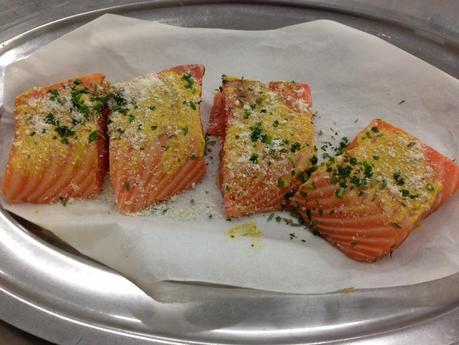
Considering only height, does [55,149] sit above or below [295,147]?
above

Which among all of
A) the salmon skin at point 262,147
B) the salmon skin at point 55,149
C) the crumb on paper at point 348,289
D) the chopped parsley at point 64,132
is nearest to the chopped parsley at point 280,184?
the salmon skin at point 262,147

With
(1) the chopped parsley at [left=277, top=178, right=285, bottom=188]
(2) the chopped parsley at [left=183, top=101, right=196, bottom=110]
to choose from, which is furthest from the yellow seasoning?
(2) the chopped parsley at [left=183, top=101, right=196, bottom=110]

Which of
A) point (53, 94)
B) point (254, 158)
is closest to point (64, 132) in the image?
point (53, 94)

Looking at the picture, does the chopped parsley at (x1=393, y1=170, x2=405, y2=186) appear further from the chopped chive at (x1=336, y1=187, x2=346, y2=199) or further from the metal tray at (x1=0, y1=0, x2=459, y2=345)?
the metal tray at (x1=0, y1=0, x2=459, y2=345)

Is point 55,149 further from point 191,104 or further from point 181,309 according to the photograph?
point 181,309

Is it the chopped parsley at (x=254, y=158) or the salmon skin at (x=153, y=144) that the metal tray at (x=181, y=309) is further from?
the chopped parsley at (x=254, y=158)

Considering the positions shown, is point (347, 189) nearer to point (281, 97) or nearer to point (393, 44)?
point (281, 97)
